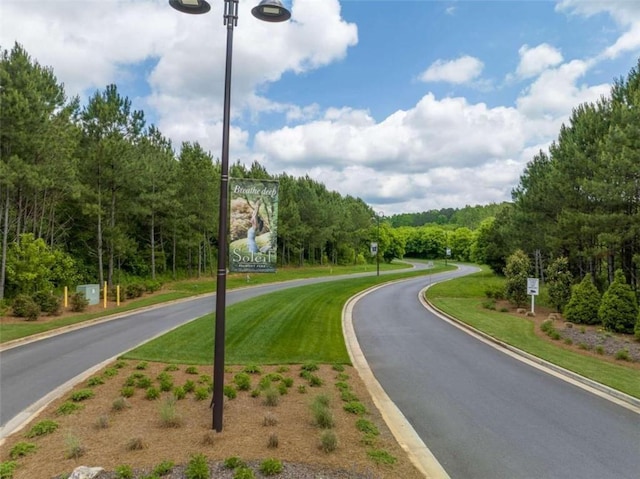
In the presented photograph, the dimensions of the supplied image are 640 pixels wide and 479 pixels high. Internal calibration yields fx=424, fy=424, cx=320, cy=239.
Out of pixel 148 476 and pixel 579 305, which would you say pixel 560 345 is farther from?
pixel 148 476

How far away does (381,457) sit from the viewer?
520 centimetres

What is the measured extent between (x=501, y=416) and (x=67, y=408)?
719 centimetres

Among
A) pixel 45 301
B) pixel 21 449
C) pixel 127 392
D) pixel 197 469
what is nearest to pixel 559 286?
pixel 127 392

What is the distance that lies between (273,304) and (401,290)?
580 inches

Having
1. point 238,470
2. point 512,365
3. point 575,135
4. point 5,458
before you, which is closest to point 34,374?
point 5,458

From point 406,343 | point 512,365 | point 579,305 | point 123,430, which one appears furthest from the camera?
point 579,305

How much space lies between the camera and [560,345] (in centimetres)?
1396

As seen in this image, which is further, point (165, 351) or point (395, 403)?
point (165, 351)

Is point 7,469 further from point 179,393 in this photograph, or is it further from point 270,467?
point 270,467

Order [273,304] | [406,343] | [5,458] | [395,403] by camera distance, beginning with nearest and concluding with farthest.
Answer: [5,458]
[395,403]
[406,343]
[273,304]

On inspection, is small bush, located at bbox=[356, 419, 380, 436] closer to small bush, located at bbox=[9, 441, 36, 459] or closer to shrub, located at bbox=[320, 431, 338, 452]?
shrub, located at bbox=[320, 431, 338, 452]

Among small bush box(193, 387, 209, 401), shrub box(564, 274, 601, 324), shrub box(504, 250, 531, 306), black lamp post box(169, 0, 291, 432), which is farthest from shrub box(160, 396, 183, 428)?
shrub box(504, 250, 531, 306)

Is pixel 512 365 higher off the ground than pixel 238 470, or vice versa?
pixel 238 470

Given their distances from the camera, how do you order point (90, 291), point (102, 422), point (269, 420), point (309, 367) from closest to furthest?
point (102, 422), point (269, 420), point (309, 367), point (90, 291)
